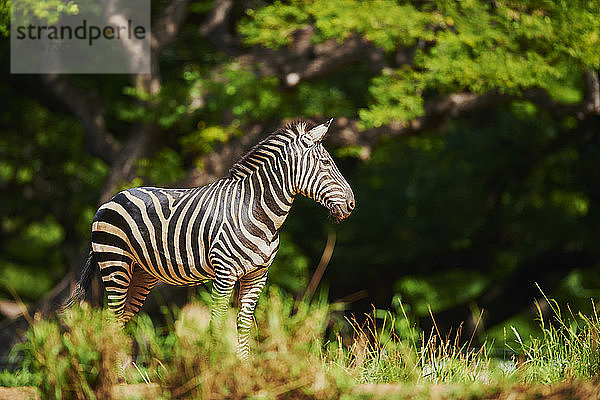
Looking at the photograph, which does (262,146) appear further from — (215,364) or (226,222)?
(215,364)

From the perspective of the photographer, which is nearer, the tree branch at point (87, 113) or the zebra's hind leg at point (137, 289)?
the zebra's hind leg at point (137, 289)

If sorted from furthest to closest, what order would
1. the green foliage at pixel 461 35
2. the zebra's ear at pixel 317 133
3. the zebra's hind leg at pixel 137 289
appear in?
the green foliage at pixel 461 35, the zebra's hind leg at pixel 137 289, the zebra's ear at pixel 317 133

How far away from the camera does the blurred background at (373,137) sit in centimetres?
870

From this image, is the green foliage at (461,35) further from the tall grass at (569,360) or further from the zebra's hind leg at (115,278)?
the zebra's hind leg at (115,278)

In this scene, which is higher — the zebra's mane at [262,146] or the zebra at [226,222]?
the zebra's mane at [262,146]

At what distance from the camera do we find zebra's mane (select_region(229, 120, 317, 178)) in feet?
17.5

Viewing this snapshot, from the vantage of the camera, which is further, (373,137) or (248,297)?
(373,137)

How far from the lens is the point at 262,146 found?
540 centimetres

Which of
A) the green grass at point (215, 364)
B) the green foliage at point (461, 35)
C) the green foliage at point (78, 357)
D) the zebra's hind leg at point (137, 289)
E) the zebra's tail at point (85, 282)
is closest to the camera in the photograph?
the green grass at point (215, 364)

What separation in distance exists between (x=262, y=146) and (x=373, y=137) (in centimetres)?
488

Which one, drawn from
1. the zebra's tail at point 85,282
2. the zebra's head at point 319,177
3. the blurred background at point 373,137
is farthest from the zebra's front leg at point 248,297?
the blurred background at point 373,137

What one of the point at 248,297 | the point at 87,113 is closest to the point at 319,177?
the point at 248,297

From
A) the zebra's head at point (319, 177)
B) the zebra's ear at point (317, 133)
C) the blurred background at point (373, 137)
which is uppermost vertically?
the zebra's ear at point (317, 133)

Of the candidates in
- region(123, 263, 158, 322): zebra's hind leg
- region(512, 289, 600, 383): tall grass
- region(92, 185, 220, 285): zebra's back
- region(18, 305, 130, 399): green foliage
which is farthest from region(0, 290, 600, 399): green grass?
region(123, 263, 158, 322): zebra's hind leg
